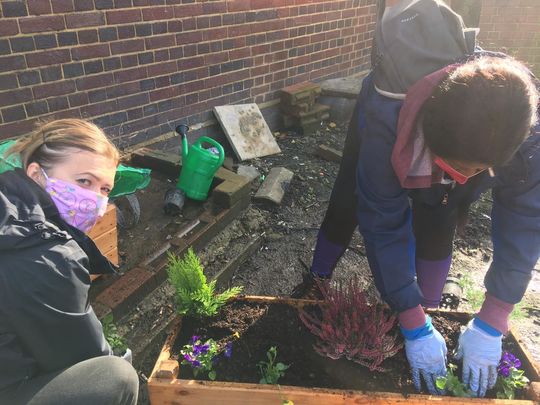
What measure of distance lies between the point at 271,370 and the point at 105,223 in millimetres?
1383

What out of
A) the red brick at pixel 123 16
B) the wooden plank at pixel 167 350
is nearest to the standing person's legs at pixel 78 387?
the wooden plank at pixel 167 350

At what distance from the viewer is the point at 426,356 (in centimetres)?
177

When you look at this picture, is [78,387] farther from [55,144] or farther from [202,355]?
[55,144]

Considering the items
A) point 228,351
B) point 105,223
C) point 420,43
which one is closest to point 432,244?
point 420,43

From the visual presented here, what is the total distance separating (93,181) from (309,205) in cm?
271

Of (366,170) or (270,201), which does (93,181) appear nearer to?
(366,170)

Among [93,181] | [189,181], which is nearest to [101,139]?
[93,181]

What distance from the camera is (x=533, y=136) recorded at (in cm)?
165

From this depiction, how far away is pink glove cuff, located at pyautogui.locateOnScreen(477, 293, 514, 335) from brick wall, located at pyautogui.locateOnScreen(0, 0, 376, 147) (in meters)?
3.19

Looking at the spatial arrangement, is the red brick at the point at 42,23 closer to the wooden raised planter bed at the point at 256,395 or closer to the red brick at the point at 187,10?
the red brick at the point at 187,10

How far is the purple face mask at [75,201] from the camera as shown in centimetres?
161

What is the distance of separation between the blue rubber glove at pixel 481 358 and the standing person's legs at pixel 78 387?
1307mm

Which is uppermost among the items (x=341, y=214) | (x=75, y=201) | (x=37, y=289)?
(x=75, y=201)

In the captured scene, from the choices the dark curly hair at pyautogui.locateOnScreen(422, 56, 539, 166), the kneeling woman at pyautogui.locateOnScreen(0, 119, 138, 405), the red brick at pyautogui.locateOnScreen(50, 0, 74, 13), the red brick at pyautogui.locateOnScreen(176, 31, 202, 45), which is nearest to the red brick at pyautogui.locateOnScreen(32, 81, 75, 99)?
the red brick at pyautogui.locateOnScreen(50, 0, 74, 13)
